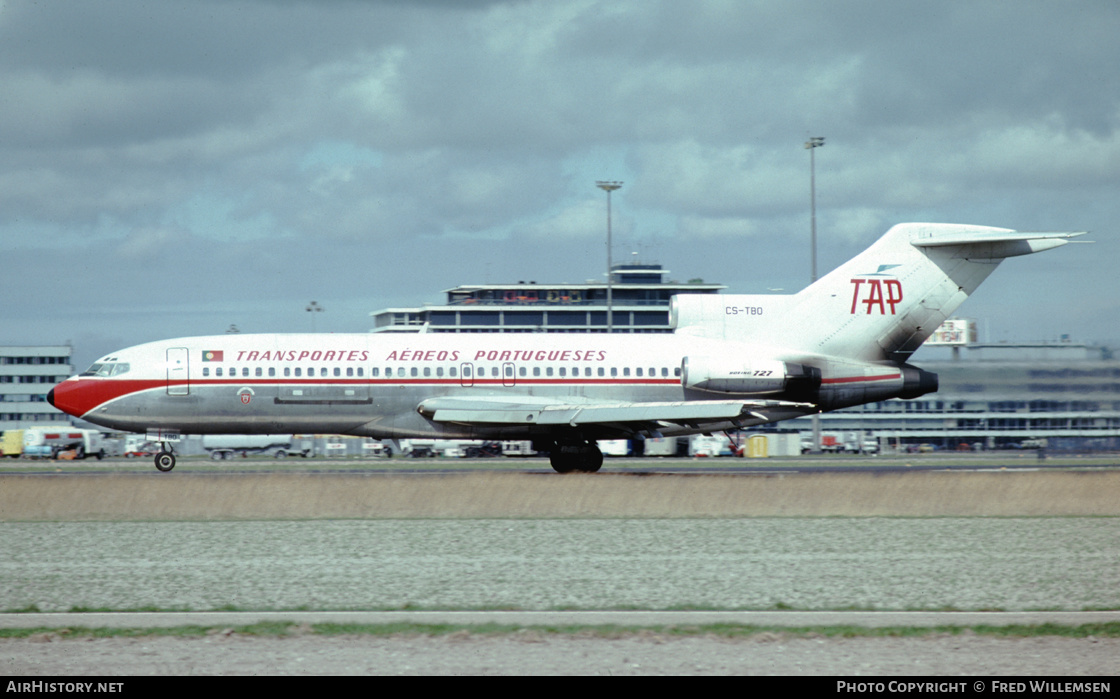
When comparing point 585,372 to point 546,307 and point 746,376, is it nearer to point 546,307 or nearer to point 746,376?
point 746,376

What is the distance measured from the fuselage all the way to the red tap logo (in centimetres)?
256

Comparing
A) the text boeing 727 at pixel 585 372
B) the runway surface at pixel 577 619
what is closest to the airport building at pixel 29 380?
the text boeing 727 at pixel 585 372

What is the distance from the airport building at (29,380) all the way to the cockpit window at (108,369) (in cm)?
11125

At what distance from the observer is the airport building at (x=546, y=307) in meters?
122

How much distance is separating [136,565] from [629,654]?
8997 millimetres

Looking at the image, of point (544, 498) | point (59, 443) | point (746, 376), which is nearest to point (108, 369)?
point (544, 498)

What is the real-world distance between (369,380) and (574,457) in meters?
6.77

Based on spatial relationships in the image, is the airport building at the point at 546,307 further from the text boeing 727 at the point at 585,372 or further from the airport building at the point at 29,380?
the text boeing 727 at the point at 585,372

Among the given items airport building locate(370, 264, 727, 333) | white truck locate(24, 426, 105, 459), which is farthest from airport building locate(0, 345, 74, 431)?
white truck locate(24, 426, 105, 459)

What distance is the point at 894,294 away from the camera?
34500 millimetres

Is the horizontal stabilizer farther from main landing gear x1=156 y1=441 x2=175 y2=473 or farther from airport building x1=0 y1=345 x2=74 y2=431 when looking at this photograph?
airport building x1=0 y1=345 x2=74 y2=431

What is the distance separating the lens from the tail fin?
34438 millimetres

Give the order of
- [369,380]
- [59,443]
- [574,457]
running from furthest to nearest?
[59,443], [574,457], [369,380]

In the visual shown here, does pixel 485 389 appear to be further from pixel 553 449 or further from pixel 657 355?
pixel 657 355
